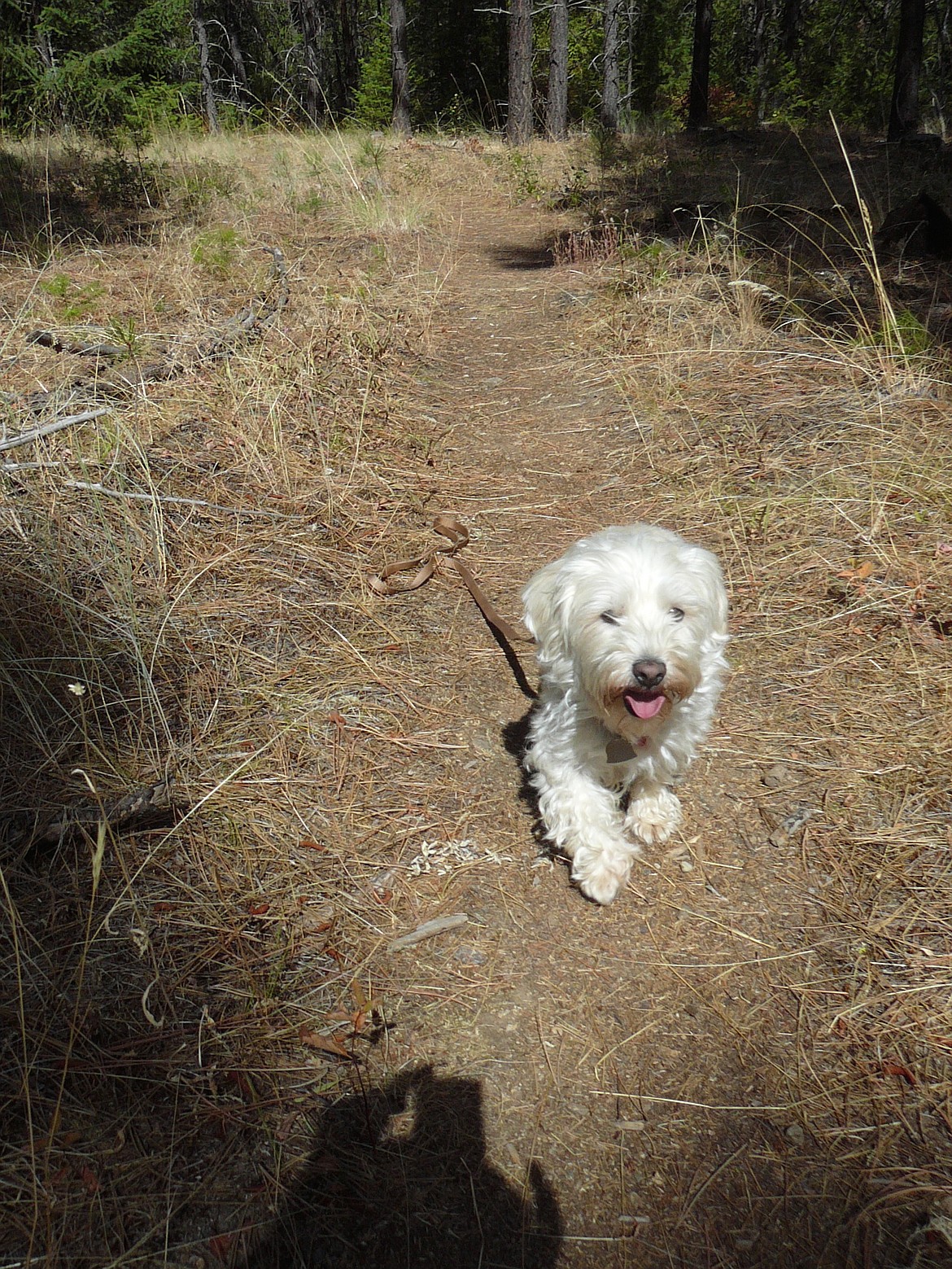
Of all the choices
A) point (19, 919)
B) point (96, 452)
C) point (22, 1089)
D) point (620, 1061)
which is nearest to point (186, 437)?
point (96, 452)

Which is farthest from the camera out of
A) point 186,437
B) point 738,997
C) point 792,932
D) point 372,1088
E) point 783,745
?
point 186,437

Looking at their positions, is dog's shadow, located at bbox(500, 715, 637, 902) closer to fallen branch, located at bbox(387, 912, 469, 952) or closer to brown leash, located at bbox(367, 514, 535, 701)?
brown leash, located at bbox(367, 514, 535, 701)

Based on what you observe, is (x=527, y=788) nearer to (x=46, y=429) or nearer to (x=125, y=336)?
(x=46, y=429)

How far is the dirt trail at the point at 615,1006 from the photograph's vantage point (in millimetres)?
2008

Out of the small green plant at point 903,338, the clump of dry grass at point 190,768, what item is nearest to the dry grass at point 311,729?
the clump of dry grass at point 190,768

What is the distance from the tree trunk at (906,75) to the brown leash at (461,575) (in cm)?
1247

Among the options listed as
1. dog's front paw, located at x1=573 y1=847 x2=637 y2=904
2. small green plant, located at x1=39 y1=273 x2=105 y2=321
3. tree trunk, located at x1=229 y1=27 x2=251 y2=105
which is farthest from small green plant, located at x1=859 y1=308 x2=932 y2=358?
tree trunk, located at x1=229 y1=27 x2=251 y2=105

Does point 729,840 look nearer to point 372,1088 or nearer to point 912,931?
point 912,931

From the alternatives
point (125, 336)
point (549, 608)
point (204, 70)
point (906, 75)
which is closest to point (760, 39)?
point (204, 70)

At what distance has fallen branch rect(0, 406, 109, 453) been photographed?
3.60 m

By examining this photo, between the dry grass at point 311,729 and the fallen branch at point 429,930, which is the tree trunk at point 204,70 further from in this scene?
the fallen branch at point 429,930

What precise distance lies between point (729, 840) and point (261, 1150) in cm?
189

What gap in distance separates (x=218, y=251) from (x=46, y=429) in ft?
14.1

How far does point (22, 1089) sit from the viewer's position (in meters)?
1.95
